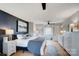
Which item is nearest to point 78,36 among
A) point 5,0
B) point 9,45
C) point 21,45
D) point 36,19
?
point 36,19

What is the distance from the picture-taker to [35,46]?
2.46 metres

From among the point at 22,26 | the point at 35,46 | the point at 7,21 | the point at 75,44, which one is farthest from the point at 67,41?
the point at 7,21

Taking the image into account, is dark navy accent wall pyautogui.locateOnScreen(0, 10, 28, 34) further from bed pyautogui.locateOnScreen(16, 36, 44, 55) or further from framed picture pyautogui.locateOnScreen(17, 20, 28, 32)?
bed pyautogui.locateOnScreen(16, 36, 44, 55)

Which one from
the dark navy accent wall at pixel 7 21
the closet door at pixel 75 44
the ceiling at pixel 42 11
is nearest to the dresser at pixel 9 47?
the dark navy accent wall at pixel 7 21

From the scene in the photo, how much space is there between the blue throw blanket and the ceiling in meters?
0.46

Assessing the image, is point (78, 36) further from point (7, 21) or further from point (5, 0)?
point (5, 0)

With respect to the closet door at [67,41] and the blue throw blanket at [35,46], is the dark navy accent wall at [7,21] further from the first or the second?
the closet door at [67,41]

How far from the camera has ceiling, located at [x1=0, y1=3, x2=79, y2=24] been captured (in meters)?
2.38

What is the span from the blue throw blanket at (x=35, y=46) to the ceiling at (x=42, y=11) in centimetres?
46

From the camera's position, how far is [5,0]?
889 millimetres

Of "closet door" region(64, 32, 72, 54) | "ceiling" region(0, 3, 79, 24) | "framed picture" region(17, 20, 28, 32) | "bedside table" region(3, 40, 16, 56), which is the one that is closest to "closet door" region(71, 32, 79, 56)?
"closet door" region(64, 32, 72, 54)

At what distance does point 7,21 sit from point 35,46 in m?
0.88

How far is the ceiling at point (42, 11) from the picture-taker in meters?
2.38

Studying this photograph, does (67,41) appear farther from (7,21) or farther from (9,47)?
(7,21)
